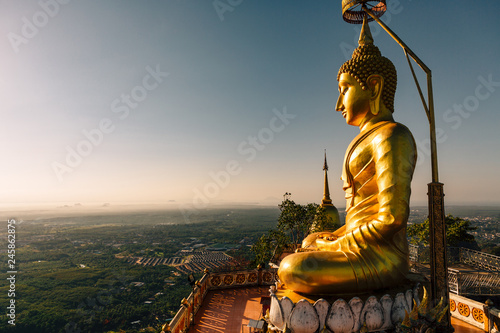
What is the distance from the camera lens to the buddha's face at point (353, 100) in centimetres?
604

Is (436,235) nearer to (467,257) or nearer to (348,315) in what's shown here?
(348,315)

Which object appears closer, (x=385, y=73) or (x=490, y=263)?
(x=385, y=73)

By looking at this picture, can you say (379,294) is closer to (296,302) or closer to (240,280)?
(296,302)

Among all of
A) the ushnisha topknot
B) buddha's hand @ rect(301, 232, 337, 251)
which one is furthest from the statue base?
the ushnisha topknot

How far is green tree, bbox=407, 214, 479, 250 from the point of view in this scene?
57.5 feet

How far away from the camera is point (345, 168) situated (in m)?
5.81

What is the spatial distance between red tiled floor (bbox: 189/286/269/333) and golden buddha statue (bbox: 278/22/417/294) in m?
3.56

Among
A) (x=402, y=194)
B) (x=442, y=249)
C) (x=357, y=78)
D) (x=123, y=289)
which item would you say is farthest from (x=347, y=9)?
(x=123, y=289)

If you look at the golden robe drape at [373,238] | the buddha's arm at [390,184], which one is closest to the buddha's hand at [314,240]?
the golden robe drape at [373,238]

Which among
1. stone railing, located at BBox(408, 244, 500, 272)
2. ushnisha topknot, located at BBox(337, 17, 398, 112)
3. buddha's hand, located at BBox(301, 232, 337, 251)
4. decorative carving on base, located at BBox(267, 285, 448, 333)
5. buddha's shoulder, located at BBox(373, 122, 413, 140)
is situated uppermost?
ushnisha topknot, located at BBox(337, 17, 398, 112)

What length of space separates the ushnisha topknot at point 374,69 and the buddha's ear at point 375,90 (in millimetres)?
88

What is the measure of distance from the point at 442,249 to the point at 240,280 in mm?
7620

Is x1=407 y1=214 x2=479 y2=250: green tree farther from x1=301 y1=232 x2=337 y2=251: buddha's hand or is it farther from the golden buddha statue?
the golden buddha statue

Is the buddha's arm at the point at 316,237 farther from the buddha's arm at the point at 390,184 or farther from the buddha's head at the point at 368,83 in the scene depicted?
the buddha's head at the point at 368,83
